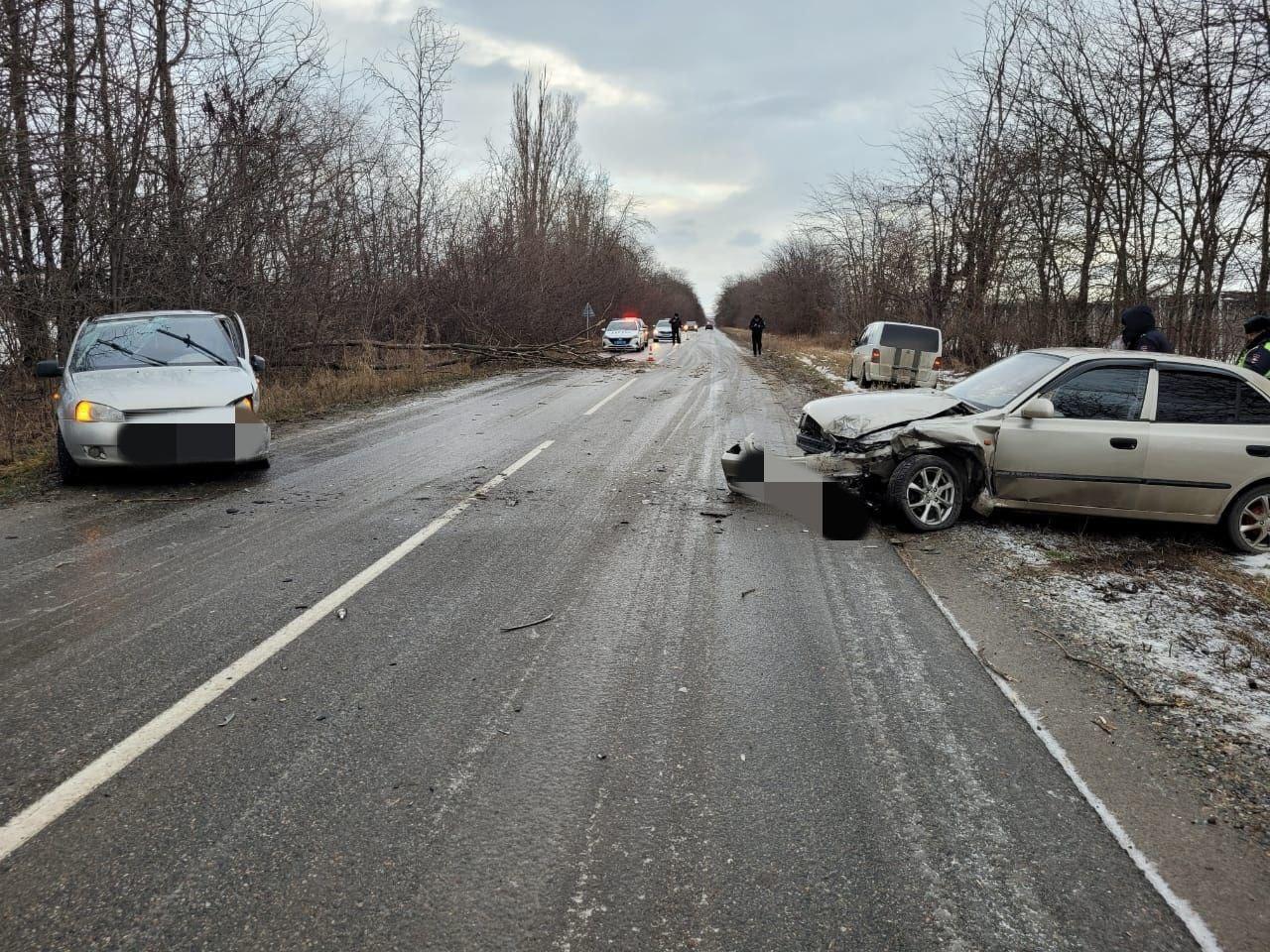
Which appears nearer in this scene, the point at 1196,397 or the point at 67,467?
the point at 1196,397

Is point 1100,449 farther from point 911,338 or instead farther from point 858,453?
point 911,338

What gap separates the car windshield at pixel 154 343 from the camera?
7992 mm

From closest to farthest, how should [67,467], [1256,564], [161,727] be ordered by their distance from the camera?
[161,727]
[1256,564]
[67,467]

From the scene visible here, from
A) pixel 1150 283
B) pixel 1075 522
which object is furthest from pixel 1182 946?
pixel 1150 283

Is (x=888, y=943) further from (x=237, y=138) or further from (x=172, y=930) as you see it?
(x=237, y=138)

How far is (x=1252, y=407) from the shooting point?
6.25 m

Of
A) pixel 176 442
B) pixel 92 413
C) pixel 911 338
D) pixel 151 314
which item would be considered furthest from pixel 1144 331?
pixel 151 314

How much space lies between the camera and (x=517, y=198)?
1476 inches

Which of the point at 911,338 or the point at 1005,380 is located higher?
the point at 911,338

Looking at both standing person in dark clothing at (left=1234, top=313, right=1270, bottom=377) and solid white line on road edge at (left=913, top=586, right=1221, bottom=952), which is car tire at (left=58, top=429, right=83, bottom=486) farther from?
standing person in dark clothing at (left=1234, top=313, right=1270, bottom=377)

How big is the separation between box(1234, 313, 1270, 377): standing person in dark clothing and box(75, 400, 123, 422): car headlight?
1085cm

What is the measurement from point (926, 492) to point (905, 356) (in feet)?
40.7

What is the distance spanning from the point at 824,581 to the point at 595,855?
3084 mm

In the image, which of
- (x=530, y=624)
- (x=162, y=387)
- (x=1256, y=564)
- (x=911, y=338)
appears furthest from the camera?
(x=911, y=338)
